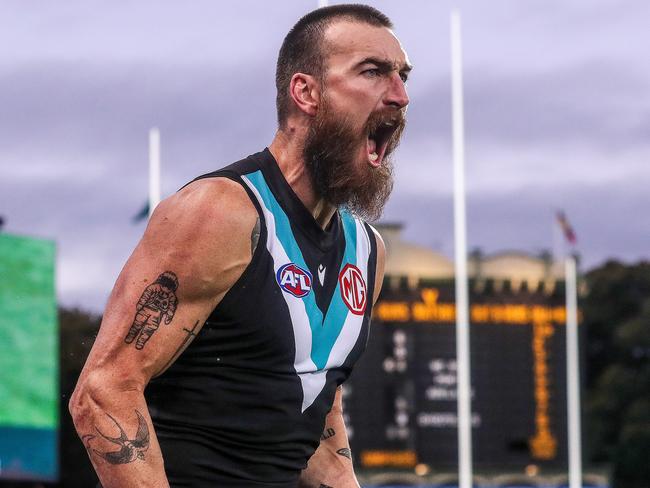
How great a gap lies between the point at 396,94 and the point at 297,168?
11.1 inches

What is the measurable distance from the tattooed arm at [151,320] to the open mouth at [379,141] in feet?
1.28

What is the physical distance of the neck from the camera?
3.33 m

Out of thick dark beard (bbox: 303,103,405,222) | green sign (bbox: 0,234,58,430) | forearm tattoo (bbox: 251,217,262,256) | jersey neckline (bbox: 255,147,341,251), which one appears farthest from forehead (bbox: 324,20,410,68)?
green sign (bbox: 0,234,58,430)

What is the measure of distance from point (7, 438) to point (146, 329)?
57.9 ft

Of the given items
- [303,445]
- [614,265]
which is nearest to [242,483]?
[303,445]

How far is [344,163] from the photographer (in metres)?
3.27

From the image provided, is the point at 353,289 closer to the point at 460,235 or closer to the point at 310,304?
the point at 310,304

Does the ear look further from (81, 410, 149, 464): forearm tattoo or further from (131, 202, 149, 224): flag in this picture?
(131, 202, 149, 224): flag

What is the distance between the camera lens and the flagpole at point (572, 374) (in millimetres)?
27484

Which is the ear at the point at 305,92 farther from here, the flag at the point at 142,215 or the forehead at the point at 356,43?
the flag at the point at 142,215

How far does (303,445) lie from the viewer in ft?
10.6

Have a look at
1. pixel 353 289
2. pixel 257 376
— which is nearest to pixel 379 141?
pixel 353 289

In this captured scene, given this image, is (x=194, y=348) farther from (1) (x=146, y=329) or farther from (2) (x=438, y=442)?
(2) (x=438, y=442)

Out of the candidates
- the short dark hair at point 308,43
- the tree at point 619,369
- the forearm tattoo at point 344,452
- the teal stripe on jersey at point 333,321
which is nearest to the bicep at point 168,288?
the teal stripe on jersey at point 333,321
